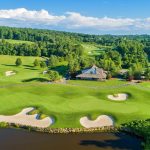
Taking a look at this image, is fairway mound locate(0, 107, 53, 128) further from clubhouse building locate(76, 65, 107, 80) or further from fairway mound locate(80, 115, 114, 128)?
clubhouse building locate(76, 65, 107, 80)

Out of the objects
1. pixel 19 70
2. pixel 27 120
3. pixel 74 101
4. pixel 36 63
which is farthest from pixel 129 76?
pixel 27 120

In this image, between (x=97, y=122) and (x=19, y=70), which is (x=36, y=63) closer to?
(x=19, y=70)

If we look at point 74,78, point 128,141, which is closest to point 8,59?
point 74,78

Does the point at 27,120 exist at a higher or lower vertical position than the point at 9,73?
higher

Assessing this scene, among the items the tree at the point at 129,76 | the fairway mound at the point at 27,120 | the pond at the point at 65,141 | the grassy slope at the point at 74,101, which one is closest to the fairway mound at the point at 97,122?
the grassy slope at the point at 74,101

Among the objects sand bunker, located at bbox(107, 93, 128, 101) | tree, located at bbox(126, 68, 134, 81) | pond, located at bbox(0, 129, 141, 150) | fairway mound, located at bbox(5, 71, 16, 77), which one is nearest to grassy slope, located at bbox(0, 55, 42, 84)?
fairway mound, located at bbox(5, 71, 16, 77)

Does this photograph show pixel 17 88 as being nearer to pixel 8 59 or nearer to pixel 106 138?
pixel 106 138

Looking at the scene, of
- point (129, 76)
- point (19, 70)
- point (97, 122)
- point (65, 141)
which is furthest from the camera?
point (19, 70)

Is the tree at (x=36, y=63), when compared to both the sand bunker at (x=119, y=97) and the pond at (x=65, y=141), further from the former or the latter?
the pond at (x=65, y=141)
